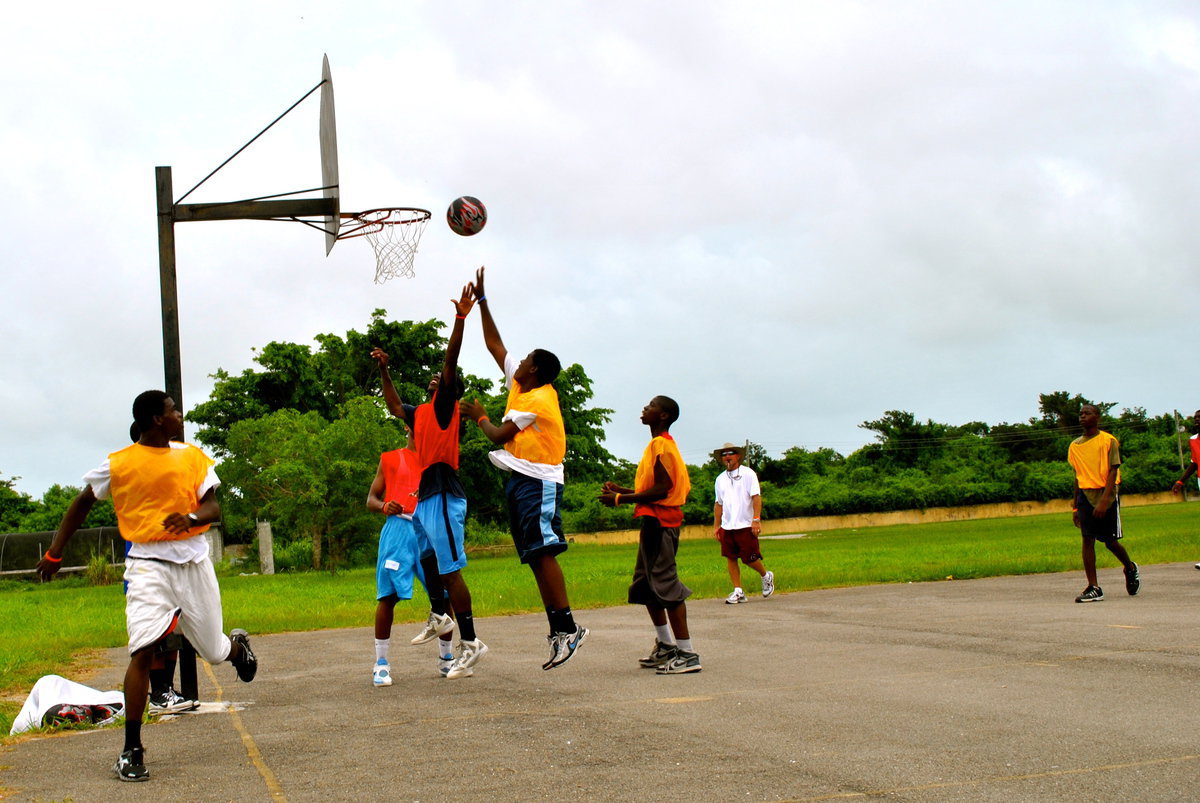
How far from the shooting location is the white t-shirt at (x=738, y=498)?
1542 cm

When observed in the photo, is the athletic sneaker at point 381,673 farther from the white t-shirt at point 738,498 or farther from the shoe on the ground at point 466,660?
the white t-shirt at point 738,498

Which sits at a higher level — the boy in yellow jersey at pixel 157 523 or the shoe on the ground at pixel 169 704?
the boy in yellow jersey at pixel 157 523

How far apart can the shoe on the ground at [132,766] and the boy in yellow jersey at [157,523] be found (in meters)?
0.66

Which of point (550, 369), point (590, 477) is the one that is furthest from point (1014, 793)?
point (590, 477)

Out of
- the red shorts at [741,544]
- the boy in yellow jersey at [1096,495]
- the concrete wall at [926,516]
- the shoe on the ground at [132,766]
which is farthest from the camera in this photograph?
the concrete wall at [926,516]

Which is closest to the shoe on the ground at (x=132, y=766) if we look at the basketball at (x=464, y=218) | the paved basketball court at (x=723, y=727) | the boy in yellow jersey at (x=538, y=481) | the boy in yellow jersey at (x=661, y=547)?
the paved basketball court at (x=723, y=727)

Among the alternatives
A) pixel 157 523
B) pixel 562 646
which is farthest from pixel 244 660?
pixel 562 646

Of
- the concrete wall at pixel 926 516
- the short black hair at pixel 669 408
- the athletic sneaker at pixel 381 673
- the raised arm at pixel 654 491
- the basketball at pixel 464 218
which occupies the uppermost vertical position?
the basketball at pixel 464 218

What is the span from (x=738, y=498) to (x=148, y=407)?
1010 centimetres

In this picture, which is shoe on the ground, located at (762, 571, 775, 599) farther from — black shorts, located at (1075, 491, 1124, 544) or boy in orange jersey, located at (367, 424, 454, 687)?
boy in orange jersey, located at (367, 424, 454, 687)

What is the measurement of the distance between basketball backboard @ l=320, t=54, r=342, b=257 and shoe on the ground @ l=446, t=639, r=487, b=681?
14.1ft

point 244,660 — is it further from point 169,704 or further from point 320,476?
point 320,476

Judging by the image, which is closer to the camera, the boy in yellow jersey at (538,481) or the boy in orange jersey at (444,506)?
the boy in yellow jersey at (538,481)

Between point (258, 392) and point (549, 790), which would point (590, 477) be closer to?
point (258, 392)
